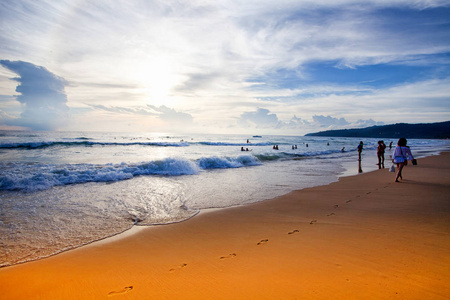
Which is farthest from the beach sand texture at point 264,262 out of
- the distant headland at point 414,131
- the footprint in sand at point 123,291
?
the distant headland at point 414,131

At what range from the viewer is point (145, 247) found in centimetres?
432

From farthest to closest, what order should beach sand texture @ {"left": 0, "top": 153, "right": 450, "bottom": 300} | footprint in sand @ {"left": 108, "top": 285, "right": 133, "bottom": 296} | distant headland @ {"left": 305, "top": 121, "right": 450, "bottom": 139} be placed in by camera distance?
distant headland @ {"left": 305, "top": 121, "right": 450, "bottom": 139}
footprint in sand @ {"left": 108, "top": 285, "right": 133, "bottom": 296}
beach sand texture @ {"left": 0, "top": 153, "right": 450, "bottom": 300}

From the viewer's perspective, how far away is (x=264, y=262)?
3385 mm

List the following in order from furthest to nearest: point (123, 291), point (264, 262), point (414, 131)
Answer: point (414, 131) → point (264, 262) → point (123, 291)

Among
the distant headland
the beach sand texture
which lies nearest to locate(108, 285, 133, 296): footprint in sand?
the beach sand texture

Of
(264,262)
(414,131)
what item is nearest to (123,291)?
(264,262)

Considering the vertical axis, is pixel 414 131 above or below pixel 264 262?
above

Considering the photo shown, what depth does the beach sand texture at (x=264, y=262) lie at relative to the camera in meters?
2.69

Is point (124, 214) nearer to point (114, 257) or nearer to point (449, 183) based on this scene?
point (114, 257)

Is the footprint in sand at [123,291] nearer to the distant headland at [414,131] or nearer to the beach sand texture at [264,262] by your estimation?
the beach sand texture at [264,262]

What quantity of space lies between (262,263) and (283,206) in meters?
3.86

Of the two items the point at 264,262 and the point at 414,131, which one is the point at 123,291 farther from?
the point at 414,131

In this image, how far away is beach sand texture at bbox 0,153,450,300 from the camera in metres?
2.69

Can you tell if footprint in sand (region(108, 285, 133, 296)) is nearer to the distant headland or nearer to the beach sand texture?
the beach sand texture
